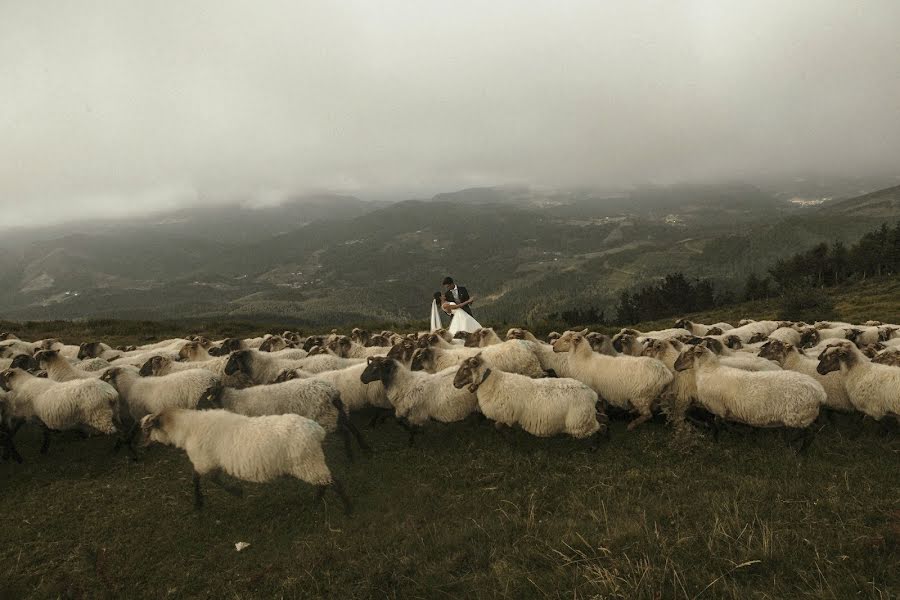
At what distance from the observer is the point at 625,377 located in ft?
32.8

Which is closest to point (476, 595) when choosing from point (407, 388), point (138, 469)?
point (407, 388)

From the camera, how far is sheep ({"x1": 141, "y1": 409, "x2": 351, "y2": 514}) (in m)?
7.06

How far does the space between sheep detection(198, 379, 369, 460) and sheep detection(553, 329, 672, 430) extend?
555 centimetres

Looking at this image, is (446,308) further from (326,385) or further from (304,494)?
(304,494)

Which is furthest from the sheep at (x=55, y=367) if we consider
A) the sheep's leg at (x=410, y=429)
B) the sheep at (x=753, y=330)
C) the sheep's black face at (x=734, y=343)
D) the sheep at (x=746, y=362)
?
the sheep at (x=753, y=330)

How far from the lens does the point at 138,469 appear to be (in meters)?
9.28

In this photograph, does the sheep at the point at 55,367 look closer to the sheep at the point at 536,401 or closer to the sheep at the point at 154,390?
the sheep at the point at 154,390

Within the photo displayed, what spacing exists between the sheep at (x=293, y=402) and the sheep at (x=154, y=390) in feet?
2.72

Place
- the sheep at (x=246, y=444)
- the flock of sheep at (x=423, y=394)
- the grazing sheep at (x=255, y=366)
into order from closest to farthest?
the sheep at (x=246, y=444) → the flock of sheep at (x=423, y=394) → the grazing sheep at (x=255, y=366)

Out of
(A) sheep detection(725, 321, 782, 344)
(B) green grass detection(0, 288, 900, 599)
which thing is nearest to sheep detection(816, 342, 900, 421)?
(B) green grass detection(0, 288, 900, 599)

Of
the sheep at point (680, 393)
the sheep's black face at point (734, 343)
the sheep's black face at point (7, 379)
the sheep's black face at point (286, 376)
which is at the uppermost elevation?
the sheep's black face at point (7, 379)

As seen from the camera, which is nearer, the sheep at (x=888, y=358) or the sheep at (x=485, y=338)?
the sheep at (x=888, y=358)

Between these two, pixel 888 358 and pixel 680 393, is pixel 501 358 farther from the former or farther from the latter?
pixel 888 358

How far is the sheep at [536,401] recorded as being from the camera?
8.54 metres
